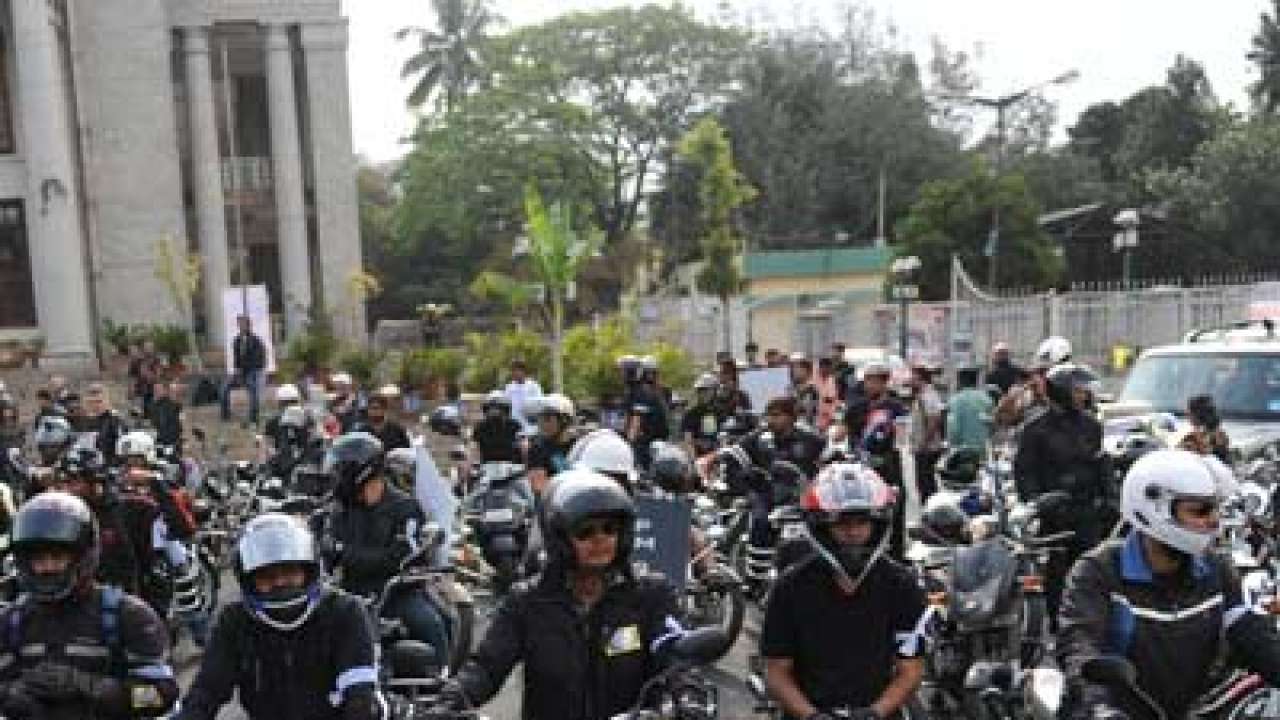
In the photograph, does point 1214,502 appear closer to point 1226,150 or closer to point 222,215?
point 222,215

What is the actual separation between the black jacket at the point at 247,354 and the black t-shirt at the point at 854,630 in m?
20.4

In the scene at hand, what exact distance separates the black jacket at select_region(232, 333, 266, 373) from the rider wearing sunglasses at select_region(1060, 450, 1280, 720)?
20.7 m

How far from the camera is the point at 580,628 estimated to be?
427 centimetres

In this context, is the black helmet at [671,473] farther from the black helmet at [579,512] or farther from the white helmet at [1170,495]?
the black helmet at [579,512]

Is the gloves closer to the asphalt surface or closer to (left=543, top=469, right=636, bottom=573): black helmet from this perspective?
(left=543, top=469, right=636, bottom=573): black helmet

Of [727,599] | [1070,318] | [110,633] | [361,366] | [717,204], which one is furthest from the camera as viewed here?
[717,204]

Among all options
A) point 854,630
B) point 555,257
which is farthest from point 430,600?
point 555,257

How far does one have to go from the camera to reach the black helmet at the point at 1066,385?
8.80m

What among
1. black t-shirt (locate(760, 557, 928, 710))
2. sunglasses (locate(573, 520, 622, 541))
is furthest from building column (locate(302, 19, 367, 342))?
sunglasses (locate(573, 520, 622, 541))

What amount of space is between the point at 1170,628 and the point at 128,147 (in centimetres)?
3285

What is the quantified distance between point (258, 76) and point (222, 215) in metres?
6.03

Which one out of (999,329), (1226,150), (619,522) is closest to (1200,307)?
(999,329)

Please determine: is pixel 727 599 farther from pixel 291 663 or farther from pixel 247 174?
pixel 247 174

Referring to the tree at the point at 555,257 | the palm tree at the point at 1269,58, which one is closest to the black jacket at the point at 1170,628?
the tree at the point at 555,257
